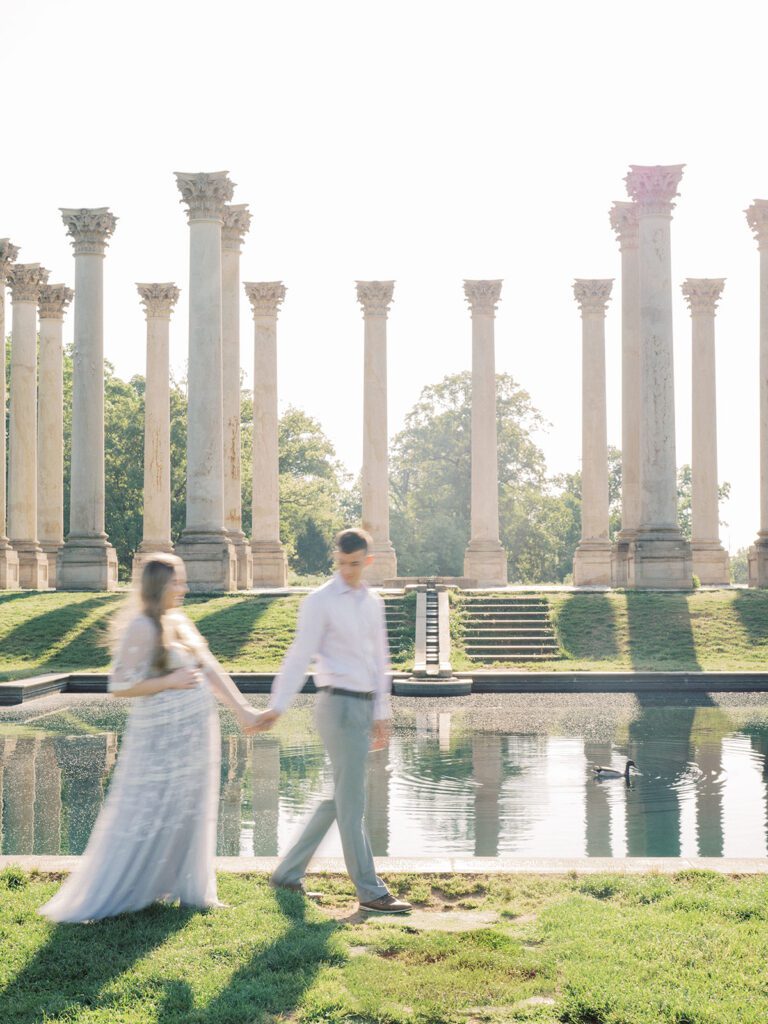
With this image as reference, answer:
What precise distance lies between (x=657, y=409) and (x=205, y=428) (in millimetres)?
23896

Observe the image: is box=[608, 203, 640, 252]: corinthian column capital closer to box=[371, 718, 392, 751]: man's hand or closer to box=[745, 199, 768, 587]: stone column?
box=[745, 199, 768, 587]: stone column

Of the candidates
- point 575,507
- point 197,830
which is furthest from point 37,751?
point 575,507

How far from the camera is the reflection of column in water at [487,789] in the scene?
18359 mm

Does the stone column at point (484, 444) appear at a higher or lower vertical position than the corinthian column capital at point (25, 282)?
lower

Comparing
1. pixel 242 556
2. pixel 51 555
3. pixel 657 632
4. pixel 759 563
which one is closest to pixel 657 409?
pixel 759 563

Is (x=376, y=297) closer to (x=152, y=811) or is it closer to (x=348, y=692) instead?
(x=348, y=692)

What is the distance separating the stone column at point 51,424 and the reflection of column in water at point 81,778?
56.2 m

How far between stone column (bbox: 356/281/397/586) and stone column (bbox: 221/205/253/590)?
810 cm

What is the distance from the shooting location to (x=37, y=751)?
27.4m

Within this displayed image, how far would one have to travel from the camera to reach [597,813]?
20547 mm

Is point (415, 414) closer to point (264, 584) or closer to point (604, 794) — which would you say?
point (264, 584)

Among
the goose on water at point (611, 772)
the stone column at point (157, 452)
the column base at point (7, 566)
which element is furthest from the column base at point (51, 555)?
the goose on water at point (611, 772)

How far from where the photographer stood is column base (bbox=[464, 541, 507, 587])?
76.4 meters

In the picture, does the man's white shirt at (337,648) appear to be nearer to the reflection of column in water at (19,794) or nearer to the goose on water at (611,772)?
the reflection of column in water at (19,794)
